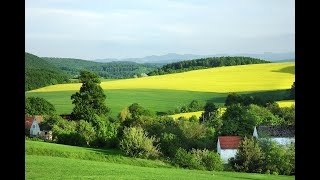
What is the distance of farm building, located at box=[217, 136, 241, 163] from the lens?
20.0 meters

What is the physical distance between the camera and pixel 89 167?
46.5 ft

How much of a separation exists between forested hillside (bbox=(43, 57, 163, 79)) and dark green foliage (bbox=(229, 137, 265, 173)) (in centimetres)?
2694

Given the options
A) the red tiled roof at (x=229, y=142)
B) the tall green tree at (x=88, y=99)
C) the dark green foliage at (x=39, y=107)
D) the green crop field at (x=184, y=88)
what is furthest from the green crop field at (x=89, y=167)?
the green crop field at (x=184, y=88)

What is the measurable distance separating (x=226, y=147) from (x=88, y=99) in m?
12.3

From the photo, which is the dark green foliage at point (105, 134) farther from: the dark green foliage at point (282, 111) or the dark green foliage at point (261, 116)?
the dark green foliage at point (282, 111)

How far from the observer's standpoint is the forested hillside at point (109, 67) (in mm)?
44031

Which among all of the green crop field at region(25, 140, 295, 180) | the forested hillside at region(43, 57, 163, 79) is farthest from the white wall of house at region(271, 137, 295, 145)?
the forested hillside at region(43, 57, 163, 79)

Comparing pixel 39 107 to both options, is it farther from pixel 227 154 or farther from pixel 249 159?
pixel 249 159

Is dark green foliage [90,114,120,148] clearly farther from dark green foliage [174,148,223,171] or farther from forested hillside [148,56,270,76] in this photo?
forested hillside [148,56,270,76]

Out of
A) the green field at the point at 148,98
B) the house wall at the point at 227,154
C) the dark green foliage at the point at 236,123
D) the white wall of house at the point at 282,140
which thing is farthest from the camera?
the green field at the point at 148,98

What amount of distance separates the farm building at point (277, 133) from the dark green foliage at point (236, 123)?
3.56 ft

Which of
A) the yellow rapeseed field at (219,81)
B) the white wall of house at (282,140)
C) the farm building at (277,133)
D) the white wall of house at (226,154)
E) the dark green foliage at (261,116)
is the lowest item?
the white wall of house at (226,154)

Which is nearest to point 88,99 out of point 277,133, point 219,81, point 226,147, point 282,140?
point 226,147
